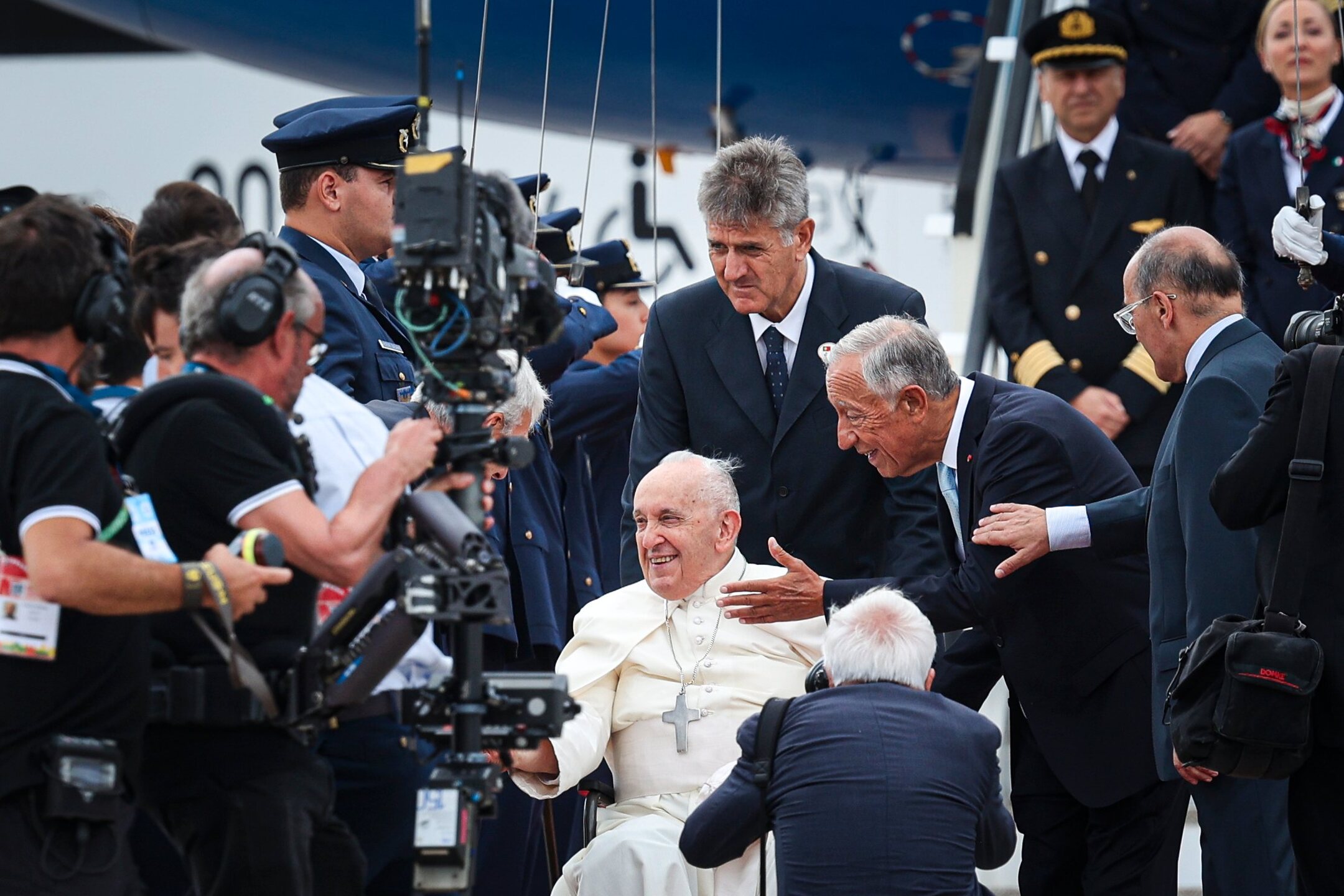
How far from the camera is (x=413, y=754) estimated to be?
3.18 m

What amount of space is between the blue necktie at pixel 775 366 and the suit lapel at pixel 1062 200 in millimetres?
1275

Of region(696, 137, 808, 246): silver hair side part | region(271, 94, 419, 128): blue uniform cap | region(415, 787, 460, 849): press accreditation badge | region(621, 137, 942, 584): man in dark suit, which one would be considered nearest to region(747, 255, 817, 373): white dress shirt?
region(621, 137, 942, 584): man in dark suit

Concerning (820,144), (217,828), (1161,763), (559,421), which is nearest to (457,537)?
(217,828)

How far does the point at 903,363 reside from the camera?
158 inches

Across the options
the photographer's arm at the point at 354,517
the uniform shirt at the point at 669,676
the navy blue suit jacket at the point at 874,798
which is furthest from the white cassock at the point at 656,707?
the photographer's arm at the point at 354,517

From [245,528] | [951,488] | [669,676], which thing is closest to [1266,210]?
[951,488]

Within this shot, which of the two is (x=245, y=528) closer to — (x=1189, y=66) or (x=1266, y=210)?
(x=1266, y=210)

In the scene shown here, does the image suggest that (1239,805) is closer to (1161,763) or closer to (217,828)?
(1161,763)

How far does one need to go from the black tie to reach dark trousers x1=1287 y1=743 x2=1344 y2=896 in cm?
233

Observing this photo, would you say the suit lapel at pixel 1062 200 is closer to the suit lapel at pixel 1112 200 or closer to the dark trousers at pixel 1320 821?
the suit lapel at pixel 1112 200

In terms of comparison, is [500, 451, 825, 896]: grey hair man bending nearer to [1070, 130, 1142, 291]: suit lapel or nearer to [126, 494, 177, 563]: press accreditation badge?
[126, 494, 177, 563]: press accreditation badge

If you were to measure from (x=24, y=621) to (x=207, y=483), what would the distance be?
0.31m

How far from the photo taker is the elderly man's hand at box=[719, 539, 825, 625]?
3908mm

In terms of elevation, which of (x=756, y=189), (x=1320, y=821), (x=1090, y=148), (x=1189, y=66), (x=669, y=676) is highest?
(x=1189, y=66)
